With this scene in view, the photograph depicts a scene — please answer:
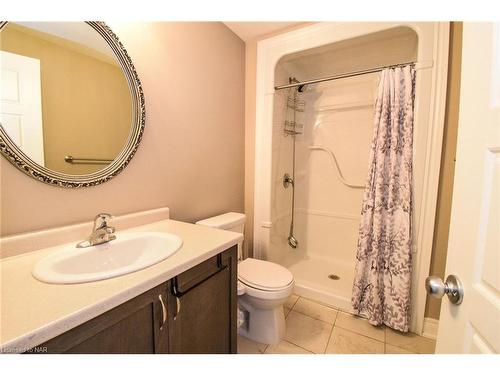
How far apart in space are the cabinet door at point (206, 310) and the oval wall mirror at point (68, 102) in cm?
65

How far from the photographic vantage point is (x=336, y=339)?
1.41 m

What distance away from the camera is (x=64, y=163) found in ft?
2.93

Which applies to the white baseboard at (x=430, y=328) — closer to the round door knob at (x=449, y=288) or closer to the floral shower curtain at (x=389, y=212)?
the floral shower curtain at (x=389, y=212)

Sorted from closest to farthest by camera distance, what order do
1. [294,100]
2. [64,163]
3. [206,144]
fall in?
[64,163], [206,144], [294,100]

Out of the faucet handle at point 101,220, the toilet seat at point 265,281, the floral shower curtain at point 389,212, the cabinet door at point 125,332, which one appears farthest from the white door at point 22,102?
the floral shower curtain at point 389,212

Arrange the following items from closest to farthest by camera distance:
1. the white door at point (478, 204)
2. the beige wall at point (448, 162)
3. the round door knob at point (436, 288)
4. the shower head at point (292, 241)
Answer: the white door at point (478, 204), the round door knob at point (436, 288), the beige wall at point (448, 162), the shower head at point (292, 241)

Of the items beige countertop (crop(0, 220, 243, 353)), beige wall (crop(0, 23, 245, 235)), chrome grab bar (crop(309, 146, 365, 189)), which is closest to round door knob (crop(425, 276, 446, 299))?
beige countertop (crop(0, 220, 243, 353))

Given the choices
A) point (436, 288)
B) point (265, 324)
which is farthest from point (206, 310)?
point (436, 288)

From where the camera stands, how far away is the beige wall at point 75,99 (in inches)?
32.4

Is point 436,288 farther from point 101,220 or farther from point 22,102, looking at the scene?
point 22,102

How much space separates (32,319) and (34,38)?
0.98m
